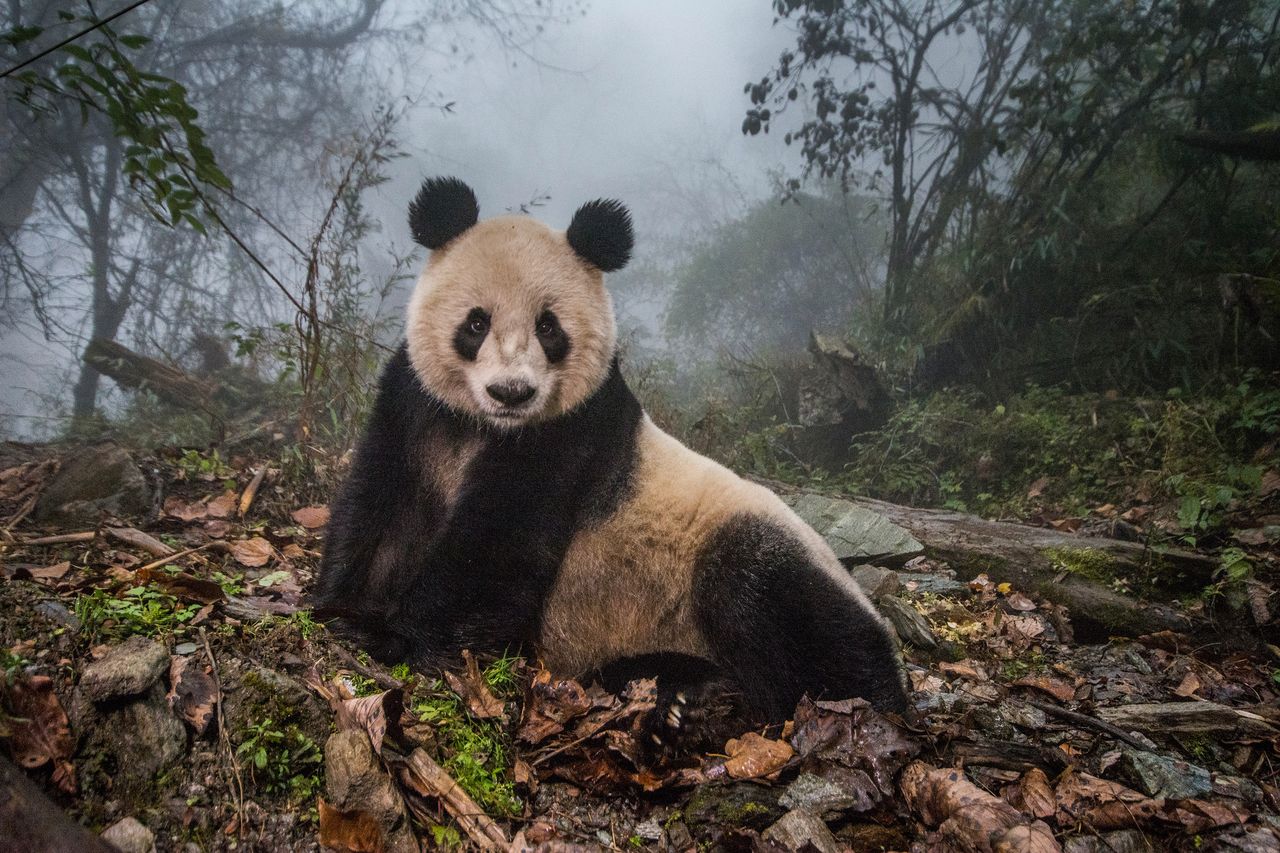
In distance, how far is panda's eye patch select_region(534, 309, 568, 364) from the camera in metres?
2.25

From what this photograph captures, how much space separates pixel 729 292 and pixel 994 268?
5.29m

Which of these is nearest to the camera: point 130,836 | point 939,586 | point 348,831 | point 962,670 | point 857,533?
point 130,836

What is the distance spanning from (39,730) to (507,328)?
1.53 metres

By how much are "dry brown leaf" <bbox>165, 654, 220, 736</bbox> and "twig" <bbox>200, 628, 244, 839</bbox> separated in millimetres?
12

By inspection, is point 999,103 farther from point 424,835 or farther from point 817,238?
point 424,835

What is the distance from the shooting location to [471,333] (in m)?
2.21

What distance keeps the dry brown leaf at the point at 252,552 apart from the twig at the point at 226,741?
1.12 m

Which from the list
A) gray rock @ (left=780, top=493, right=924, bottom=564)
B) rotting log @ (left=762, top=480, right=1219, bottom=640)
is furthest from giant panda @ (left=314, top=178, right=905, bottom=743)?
rotting log @ (left=762, top=480, right=1219, bottom=640)

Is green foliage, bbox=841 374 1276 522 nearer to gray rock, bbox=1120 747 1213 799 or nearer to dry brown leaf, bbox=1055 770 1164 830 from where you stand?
gray rock, bbox=1120 747 1213 799

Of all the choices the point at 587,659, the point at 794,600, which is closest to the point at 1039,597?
the point at 794,600

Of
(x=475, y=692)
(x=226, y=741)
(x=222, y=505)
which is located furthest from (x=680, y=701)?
(x=222, y=505)

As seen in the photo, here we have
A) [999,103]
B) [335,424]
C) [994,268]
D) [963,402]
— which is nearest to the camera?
[335,424]

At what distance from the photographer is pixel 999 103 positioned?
8820mm

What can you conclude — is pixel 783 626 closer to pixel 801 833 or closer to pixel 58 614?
pixel 801 833
